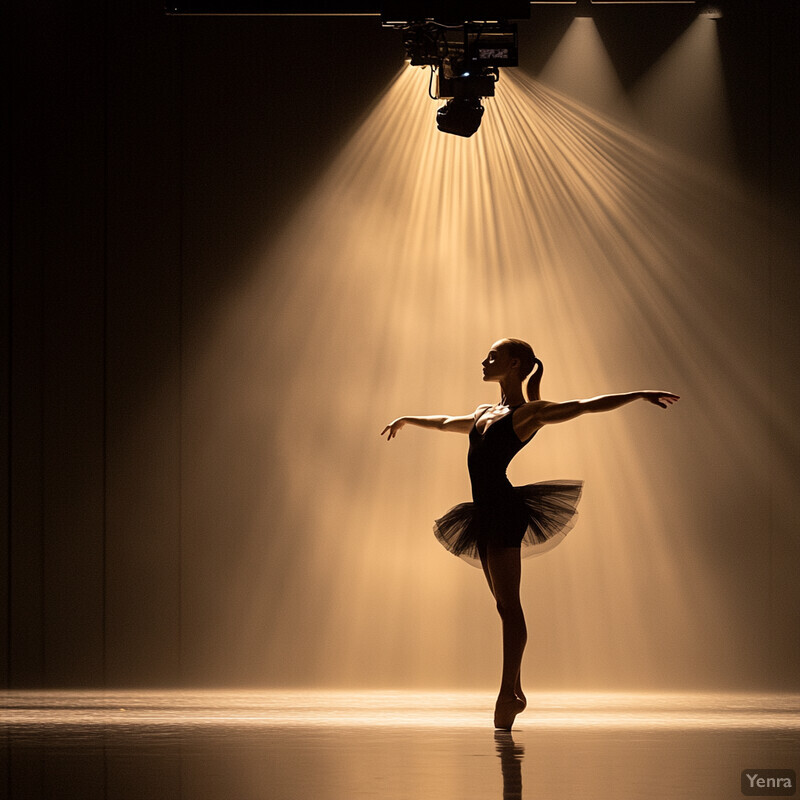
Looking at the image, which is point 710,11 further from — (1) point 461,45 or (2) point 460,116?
(2) point 460,116

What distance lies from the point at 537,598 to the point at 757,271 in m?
1.86

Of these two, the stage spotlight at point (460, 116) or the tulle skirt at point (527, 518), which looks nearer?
the tulle skirt at point (527, 518)

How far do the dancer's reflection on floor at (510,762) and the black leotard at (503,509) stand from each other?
2.10ft

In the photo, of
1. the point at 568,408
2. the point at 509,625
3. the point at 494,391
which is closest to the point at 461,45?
the point at 494,391

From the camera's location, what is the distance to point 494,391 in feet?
16.7

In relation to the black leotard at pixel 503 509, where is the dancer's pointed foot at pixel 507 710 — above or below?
below

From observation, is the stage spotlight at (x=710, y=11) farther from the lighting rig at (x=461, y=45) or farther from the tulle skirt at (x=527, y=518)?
the tulle skirt at (x=527, y=518)

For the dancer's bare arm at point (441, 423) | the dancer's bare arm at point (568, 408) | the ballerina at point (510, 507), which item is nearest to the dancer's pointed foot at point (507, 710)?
the ballerina at point (510, 507)

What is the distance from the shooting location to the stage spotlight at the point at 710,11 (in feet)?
16.9

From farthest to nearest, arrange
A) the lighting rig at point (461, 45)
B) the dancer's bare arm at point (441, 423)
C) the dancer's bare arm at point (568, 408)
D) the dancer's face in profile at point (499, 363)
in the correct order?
the lighting rig at point (461, 45) → the dancer's bare arm at point (441, 423) → the dancer's face in profile at point (499, 363) → the dancer's bare arm at point (568, 408)

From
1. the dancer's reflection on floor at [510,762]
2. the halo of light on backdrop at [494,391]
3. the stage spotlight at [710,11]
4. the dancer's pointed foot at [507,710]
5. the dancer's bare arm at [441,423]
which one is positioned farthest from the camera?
the stage spotlight at [710,11]

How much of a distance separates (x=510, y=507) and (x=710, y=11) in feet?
9.18

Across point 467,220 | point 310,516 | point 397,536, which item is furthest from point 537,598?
point 467,220

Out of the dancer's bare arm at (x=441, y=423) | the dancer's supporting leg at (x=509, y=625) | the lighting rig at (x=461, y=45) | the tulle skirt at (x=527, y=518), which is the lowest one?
the dancer's supporting leg at (x=509, y=625)
